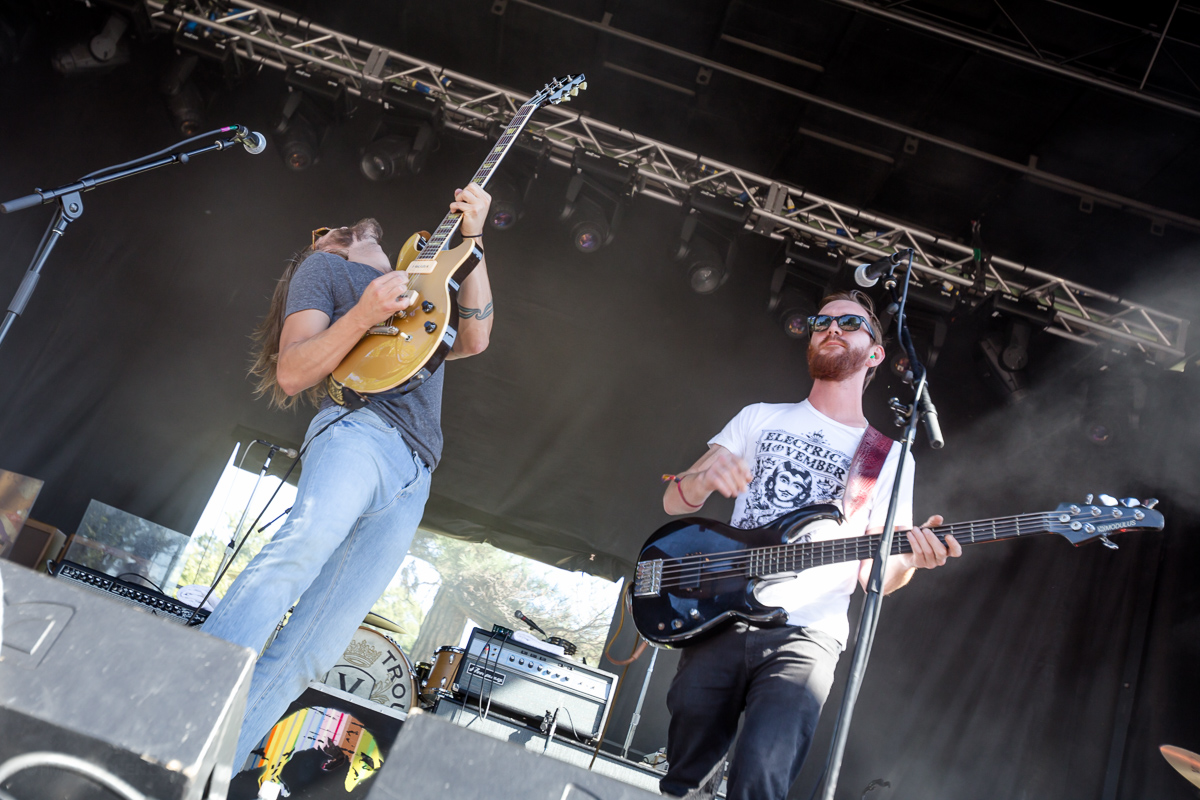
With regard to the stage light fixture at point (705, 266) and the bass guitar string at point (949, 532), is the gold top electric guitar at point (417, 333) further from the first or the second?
the stage light fixture at point (705, 266)

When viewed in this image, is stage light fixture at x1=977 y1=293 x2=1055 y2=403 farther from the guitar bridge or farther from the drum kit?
the drum kit

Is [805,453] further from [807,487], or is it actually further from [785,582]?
[785,582]

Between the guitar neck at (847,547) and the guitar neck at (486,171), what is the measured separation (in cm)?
147

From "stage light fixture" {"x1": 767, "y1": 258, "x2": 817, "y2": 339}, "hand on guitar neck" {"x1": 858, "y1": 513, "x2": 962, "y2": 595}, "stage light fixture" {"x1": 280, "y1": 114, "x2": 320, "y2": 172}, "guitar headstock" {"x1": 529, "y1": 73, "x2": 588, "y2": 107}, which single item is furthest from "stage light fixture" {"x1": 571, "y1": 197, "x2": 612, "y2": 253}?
"hand on guitar neck" {"x1": 858, "y1": 513, "x2": 962, "y2": 595}

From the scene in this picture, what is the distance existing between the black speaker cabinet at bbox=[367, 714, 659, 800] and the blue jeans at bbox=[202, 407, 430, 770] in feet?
2.93

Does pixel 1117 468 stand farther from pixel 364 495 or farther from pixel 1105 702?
pixel 364 495

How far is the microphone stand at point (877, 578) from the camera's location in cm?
171

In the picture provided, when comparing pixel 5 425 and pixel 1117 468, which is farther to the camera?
pixel 5 425

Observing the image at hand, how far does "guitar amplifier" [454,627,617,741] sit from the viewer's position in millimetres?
4062

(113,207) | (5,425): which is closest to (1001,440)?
(113,207)

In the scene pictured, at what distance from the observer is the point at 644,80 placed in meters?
5.55

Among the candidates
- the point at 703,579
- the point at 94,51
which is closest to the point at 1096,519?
the point at 703,579

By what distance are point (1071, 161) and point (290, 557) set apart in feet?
17.7

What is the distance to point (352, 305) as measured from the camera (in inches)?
99.9
